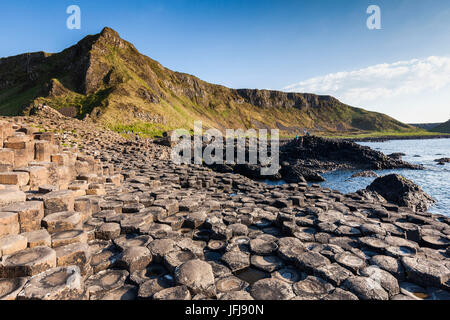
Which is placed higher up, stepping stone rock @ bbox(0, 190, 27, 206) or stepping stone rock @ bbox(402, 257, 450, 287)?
stepping stone rock @ bbox(0, 190, 27, 206)

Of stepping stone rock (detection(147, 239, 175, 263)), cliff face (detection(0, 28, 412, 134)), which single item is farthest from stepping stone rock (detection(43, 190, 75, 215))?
cliff face (detection(0, 28, 412, 134))

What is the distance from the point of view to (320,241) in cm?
482

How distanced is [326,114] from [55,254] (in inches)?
6425

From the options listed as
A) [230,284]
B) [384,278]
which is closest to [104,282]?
[230,284]

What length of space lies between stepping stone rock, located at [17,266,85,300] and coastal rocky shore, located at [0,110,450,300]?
0.01 metres

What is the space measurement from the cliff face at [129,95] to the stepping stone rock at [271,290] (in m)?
42.8

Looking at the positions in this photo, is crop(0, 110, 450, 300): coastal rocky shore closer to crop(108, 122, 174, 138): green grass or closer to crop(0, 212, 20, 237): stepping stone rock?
crop(0, 212, 20, 237): stepping stone rock

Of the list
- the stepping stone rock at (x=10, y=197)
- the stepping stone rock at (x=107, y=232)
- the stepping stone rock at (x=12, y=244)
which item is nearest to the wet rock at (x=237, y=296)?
the stepping stone rock at (x=107, y=232)

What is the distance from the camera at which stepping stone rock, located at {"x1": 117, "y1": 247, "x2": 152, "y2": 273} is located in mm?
3490

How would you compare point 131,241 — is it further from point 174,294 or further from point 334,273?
point 334,273

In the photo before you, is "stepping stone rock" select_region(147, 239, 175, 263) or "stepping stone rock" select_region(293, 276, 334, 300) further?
"stepping stone rock" select_region(147, 239, 175, 263)

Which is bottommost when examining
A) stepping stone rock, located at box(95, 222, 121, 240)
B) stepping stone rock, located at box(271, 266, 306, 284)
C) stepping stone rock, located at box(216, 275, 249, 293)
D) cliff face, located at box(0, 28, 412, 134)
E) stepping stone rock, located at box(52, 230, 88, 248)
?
stepping stone rock, located at box(271, 266, 306, 284)

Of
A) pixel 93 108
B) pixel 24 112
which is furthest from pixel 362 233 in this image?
pixel 24 112

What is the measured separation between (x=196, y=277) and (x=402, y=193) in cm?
1328
